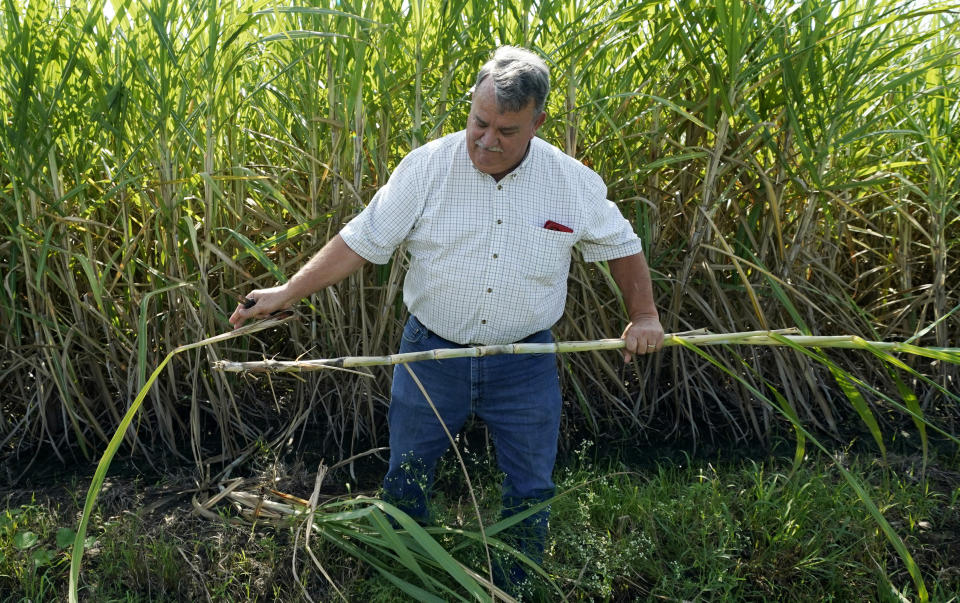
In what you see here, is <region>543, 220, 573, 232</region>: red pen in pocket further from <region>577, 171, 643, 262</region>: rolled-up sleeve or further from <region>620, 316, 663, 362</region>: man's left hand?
<region>620, 316, 663, 362</region>: man's left hand

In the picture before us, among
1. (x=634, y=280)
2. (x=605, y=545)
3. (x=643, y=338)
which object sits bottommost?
(x=605, y=545)

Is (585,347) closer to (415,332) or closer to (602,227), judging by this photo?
(602,227)

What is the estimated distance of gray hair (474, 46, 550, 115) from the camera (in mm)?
1755

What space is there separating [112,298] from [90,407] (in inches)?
18.3

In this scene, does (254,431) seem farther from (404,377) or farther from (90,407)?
(404,377)

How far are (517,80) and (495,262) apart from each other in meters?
0.43

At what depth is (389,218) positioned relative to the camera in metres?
1.96

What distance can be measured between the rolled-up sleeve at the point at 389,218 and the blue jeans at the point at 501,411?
0.90 feet

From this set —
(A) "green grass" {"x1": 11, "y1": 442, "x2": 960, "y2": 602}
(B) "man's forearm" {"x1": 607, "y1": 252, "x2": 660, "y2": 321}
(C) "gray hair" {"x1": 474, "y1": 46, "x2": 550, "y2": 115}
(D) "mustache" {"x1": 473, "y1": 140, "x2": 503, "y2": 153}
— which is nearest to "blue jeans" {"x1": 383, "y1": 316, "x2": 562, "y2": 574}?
(A) "green grass" {"x1": 11, "y1": 442, "x2": 960, "y2": 602}

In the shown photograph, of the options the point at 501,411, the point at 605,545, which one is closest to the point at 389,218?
the point at 501,411

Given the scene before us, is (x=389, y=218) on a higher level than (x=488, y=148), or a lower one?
lower

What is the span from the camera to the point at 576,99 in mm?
2826

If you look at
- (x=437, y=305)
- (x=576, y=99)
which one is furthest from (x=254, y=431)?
(x=576, y=99)

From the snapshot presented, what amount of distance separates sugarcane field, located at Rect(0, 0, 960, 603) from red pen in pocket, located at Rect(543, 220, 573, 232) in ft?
0.06
